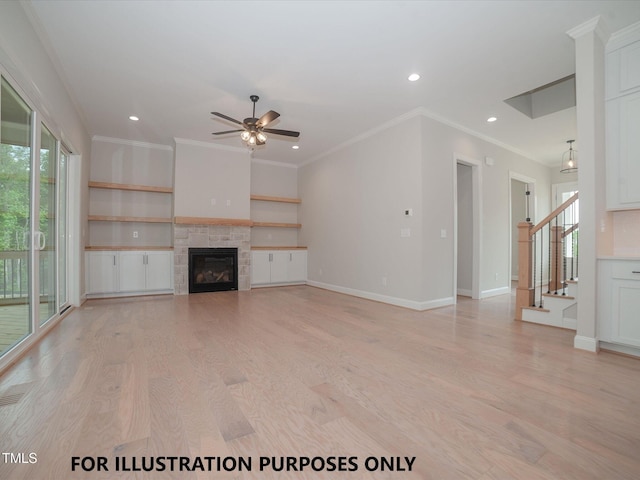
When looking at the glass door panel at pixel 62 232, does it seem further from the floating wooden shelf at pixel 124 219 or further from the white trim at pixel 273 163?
the white trim at pixel 273 163

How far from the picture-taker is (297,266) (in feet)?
23.1

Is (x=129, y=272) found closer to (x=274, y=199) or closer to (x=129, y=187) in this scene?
(x=129, y=187)

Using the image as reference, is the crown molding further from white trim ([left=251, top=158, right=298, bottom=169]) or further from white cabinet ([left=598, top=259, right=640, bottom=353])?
white trim ([left=251, top=158, right=298, bottom=169])

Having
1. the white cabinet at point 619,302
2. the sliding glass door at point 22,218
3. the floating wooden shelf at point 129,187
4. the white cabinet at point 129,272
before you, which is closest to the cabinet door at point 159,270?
the white cabinet at point 129,272

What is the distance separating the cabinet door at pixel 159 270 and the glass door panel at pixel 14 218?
2.72 metres

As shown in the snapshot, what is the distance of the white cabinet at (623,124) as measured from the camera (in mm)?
2678

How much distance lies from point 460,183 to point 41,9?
233 inches

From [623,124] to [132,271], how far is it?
6.90m

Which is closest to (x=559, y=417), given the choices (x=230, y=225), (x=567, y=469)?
(x=567, y=469)

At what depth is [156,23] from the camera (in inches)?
105

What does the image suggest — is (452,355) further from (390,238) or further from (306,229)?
(306,229)

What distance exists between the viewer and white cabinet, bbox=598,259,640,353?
2553 mm

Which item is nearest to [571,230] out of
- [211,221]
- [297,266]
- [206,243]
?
[297,266]

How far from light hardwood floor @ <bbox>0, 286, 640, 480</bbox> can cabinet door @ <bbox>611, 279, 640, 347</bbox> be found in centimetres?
19
